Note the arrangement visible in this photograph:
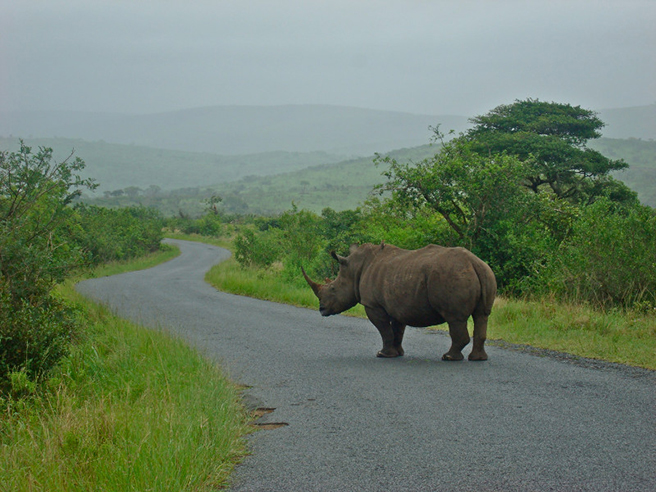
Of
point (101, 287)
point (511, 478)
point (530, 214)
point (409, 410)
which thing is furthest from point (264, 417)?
point (101, 287)

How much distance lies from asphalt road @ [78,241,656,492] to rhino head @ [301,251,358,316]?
68cm

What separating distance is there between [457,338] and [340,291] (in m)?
2.17

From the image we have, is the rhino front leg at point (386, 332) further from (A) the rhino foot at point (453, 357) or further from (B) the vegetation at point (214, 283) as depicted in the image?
(B) the vegetation at point (214, 283)

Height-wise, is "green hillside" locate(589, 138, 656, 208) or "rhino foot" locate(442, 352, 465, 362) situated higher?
"green hillside" locate(589, 138, 656, 208)

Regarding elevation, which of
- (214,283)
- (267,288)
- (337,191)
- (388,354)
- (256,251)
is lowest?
(337,191)

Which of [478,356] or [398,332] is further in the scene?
[398,332]

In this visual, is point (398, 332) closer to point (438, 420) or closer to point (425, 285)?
point (425, 285)

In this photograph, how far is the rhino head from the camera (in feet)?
32.3

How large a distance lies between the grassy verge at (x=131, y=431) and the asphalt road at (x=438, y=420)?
313mm

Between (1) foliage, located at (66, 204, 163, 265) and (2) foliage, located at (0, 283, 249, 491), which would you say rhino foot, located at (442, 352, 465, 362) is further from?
(1) foliage, located at (66, 204, 163, 265)

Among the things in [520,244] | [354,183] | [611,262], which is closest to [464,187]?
[520,244]

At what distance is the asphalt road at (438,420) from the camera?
4484 mm

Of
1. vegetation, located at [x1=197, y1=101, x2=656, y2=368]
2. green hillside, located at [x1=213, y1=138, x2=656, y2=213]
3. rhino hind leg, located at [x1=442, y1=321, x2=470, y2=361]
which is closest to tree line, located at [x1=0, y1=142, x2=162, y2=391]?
rhino hind leg, located at [x1=442, y1=321, x2=470, y2=361]

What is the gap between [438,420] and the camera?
Result: 5820 millimetres
